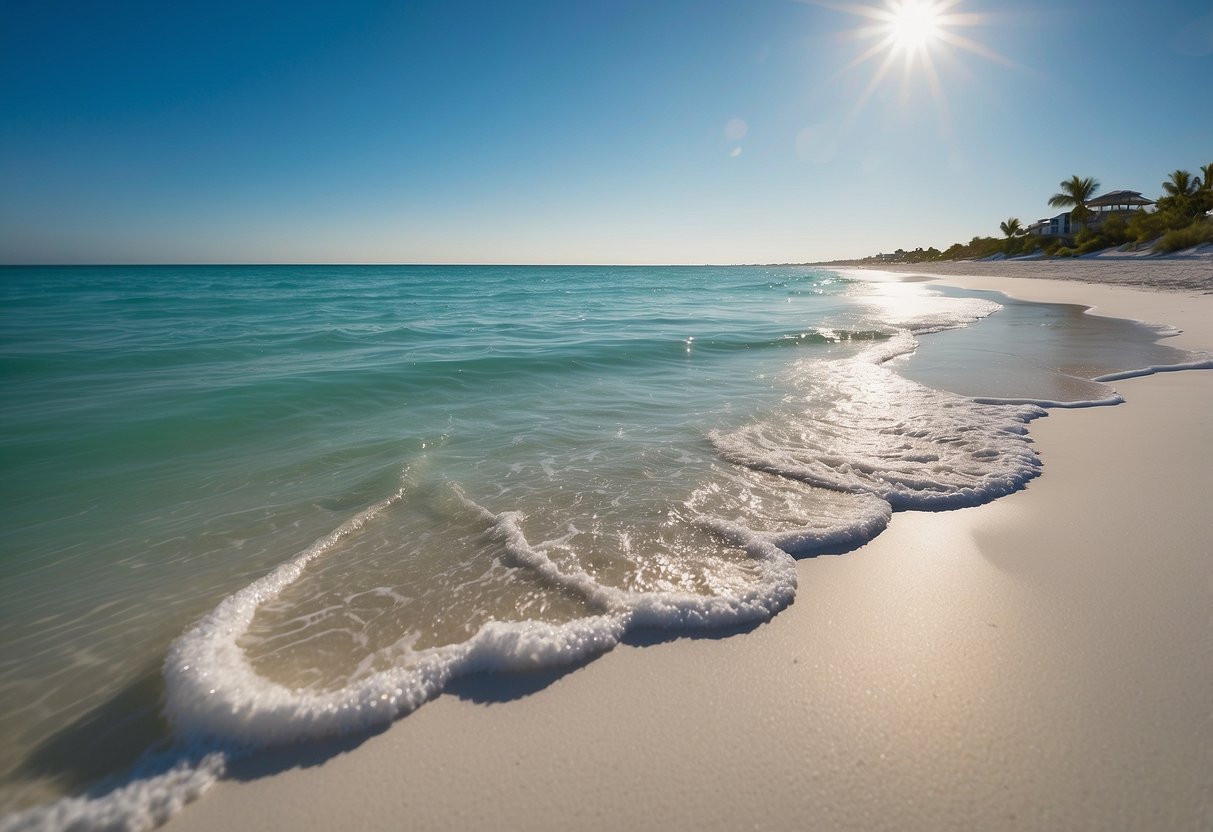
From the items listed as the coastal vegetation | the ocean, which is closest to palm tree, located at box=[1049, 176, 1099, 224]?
the coastal vegetation

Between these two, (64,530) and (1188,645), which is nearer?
(1188,645)

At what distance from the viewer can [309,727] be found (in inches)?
82.3

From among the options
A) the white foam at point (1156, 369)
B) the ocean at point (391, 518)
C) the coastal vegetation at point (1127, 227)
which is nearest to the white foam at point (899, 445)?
the ocean at point (391, 518)

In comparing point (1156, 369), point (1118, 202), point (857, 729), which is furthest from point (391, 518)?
point (1118, 202)

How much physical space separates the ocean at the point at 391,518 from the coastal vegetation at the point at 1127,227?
40.7 metres

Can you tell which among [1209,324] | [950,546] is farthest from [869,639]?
[1209,324]

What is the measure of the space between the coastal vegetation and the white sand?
4853 centimetres

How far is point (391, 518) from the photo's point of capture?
4023mm

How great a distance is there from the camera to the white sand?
172 cm

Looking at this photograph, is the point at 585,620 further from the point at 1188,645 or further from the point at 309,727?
the point at 1188,645

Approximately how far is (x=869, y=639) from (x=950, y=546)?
1324mm

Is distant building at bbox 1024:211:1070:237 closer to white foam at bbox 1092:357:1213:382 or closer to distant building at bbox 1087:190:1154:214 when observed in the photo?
distant building at bbox 1087:190:1154:214

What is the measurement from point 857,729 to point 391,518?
11.1ft

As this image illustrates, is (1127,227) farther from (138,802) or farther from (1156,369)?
(138,802)
